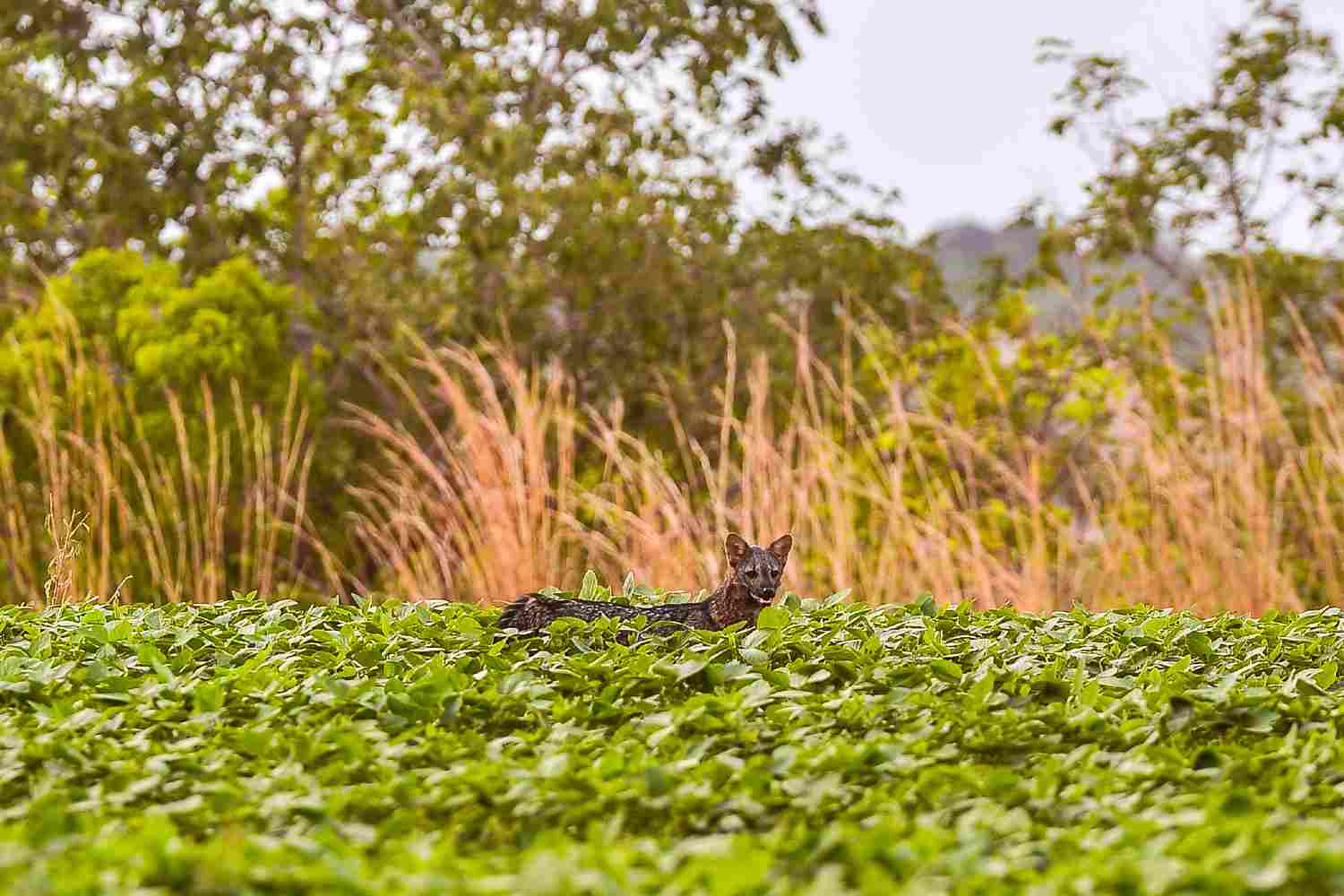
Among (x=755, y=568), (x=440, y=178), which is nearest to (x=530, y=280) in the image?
(x=440, y=178)

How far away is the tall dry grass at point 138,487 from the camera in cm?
569

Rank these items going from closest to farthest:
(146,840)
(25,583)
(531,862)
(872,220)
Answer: (531,862) → (146,840) → (25,583) → (872,220)

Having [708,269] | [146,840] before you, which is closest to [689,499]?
[708,269]

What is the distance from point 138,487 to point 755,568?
426 centimetres

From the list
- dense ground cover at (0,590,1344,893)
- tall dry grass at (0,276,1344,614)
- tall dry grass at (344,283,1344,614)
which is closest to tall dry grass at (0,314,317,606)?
tall dry grass at (0,276,1344,614)

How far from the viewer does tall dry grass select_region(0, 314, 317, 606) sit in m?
5.69

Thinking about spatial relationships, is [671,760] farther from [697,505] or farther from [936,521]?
[697,505]

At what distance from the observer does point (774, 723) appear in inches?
98.7

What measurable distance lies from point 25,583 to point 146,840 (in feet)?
16.1

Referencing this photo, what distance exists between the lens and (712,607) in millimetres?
3225

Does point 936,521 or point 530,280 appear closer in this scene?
point 936,521

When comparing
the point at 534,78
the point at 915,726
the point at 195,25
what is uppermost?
the point at 195,25

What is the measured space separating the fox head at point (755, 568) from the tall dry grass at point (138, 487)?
2472mm

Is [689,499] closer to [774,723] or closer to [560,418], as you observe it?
[560,418]
